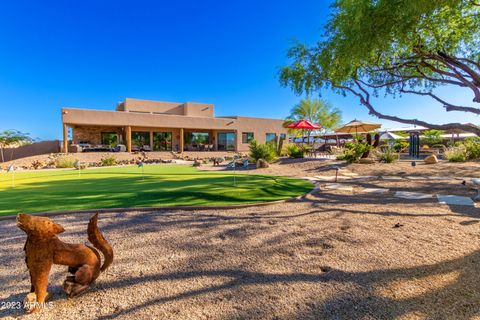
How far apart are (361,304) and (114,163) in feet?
62.9

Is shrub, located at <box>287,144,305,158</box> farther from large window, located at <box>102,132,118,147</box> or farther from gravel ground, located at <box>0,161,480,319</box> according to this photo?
large window, located at <box>102,132,118,147</box>

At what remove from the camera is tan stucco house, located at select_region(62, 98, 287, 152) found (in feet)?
70.6

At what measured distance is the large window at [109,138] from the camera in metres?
25.3

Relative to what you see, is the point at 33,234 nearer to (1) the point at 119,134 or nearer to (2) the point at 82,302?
(2) the point at 82,302

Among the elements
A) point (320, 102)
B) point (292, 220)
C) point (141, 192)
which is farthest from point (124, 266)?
point (320, 102)

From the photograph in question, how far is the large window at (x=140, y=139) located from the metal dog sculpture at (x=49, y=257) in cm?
2547

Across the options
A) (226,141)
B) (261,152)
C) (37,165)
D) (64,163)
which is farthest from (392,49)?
(226,141)

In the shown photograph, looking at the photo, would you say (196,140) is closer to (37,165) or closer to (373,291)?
(37,165)

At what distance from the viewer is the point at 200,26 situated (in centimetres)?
2158

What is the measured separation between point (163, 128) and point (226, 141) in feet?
25.5

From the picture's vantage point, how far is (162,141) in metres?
27.4

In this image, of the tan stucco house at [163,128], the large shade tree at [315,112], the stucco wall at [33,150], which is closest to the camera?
the stucco wall at [33,150]

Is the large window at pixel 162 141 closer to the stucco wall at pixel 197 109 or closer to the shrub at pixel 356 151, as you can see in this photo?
the stucco wall at pixel 197 109

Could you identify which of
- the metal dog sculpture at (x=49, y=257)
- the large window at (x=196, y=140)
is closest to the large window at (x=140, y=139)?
the large window at (x=196, y=140)
